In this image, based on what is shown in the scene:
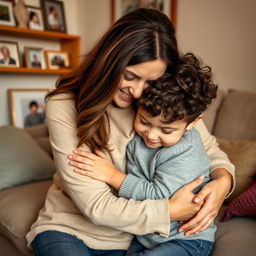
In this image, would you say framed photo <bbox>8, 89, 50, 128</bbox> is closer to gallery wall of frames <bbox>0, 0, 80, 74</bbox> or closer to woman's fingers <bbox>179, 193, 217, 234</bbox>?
gallery wall of frames <bbox>0, 0, 80, 74</bbox>

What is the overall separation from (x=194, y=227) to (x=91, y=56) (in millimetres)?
654

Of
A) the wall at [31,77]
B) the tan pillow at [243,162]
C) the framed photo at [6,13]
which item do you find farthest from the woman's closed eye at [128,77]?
the wall at [31,77]

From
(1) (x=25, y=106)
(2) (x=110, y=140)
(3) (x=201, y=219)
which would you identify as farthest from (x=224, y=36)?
(1) (x=25, y=106)

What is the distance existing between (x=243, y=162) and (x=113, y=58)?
0.88 m

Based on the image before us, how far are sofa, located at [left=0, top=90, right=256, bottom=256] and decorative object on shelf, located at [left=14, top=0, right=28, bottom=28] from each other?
125 cm

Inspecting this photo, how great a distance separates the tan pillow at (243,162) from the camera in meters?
1.42

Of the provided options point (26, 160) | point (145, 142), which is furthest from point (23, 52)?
point (145, 142)

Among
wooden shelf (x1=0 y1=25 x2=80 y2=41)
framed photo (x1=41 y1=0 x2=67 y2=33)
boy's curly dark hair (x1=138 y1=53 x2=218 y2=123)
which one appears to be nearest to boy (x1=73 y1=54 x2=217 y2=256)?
boy's curly dark hair (x1=138 y1=53 x2=218 y2=123)

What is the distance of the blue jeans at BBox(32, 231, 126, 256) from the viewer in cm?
102

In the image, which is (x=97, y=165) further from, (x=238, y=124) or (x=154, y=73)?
(x=238, y=124)

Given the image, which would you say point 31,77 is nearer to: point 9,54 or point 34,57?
point 34,57

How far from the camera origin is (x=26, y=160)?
1.89 metres

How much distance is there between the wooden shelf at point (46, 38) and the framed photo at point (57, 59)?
0.07 meters

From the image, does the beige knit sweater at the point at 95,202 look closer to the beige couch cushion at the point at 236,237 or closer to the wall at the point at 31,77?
the beige couch cushion at the point at 236,237
